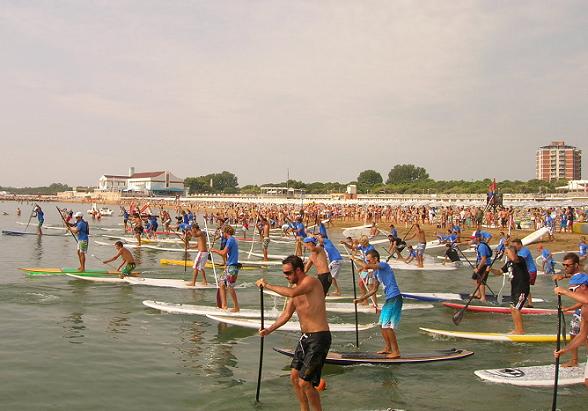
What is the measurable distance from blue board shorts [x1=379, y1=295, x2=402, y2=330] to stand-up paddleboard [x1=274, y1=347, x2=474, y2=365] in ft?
1.90

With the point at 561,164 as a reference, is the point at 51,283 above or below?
below

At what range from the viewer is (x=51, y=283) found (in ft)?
53.3

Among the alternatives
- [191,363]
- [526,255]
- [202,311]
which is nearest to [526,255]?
[526,255]

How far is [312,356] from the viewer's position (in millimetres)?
5914

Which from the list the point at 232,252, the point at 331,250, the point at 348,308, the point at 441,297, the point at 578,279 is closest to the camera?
the point at 578,279

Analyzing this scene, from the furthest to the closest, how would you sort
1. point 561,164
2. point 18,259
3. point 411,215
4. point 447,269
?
point 561,164, point 411,215, point 18,259, point 447,269

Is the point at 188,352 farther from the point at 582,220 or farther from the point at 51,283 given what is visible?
the point at 582,220

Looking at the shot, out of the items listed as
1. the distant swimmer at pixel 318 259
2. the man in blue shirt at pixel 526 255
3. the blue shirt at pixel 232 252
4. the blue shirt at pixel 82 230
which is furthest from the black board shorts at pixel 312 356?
the blue shirt at pixel 82 230

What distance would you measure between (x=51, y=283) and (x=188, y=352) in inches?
342

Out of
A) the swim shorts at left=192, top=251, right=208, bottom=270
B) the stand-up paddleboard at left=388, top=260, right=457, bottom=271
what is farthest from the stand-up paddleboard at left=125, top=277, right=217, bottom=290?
the stand-up paddleboard at left=388, top=260, right=457, bottom=271

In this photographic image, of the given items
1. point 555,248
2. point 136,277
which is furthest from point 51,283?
point 555,248

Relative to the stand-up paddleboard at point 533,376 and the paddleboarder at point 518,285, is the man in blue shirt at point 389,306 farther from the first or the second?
the paddleboarder at point 518,285

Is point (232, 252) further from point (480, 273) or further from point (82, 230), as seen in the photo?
point (82, 230)

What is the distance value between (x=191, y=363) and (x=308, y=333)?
3.80 meters
